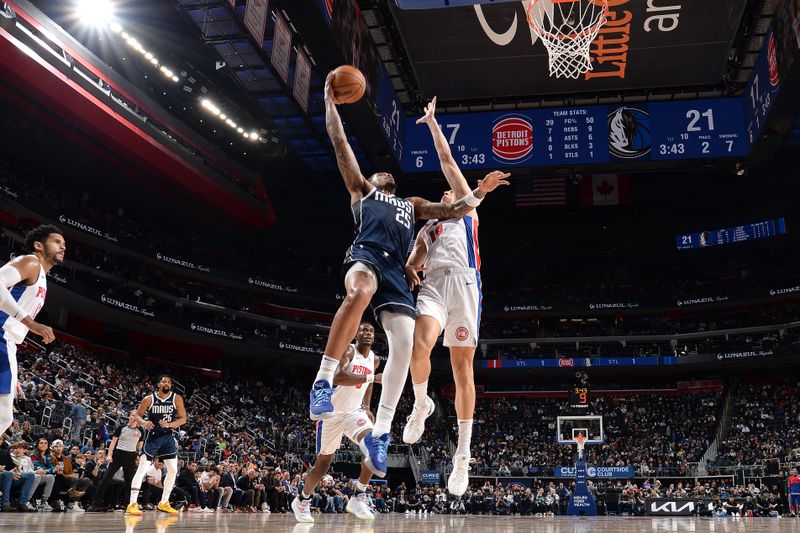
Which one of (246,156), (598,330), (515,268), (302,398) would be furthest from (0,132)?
(598,330)

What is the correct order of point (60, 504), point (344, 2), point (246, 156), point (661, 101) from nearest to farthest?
point (60, 504)
point (344, 2)
point (661, 101)
point (246, 156)

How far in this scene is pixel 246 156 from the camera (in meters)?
30.4

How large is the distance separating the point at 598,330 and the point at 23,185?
26.5 metres

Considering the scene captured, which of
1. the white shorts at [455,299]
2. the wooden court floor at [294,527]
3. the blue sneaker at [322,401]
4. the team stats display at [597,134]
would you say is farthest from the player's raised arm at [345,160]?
the team stats display at [597,134]

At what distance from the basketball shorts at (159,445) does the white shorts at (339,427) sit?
278 centimetres

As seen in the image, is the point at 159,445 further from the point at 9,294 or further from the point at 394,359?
the point at 394,359

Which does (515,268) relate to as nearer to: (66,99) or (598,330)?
(598,330)

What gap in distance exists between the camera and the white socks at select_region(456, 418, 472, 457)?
230 inches

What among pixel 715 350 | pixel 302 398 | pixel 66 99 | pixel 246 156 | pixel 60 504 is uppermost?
pixel 246 156

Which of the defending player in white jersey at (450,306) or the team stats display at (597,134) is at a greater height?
the team stats display at (597,134)

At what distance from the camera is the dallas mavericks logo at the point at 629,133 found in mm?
14469

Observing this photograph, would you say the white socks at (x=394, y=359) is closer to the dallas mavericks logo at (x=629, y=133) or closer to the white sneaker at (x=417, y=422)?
the white sneaker at (x=417, y=422)

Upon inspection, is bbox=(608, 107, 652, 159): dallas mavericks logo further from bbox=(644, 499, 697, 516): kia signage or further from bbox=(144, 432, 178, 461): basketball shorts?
bbox=(644, 499, 697, 516): kia signage

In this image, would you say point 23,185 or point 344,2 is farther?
point 23,185
